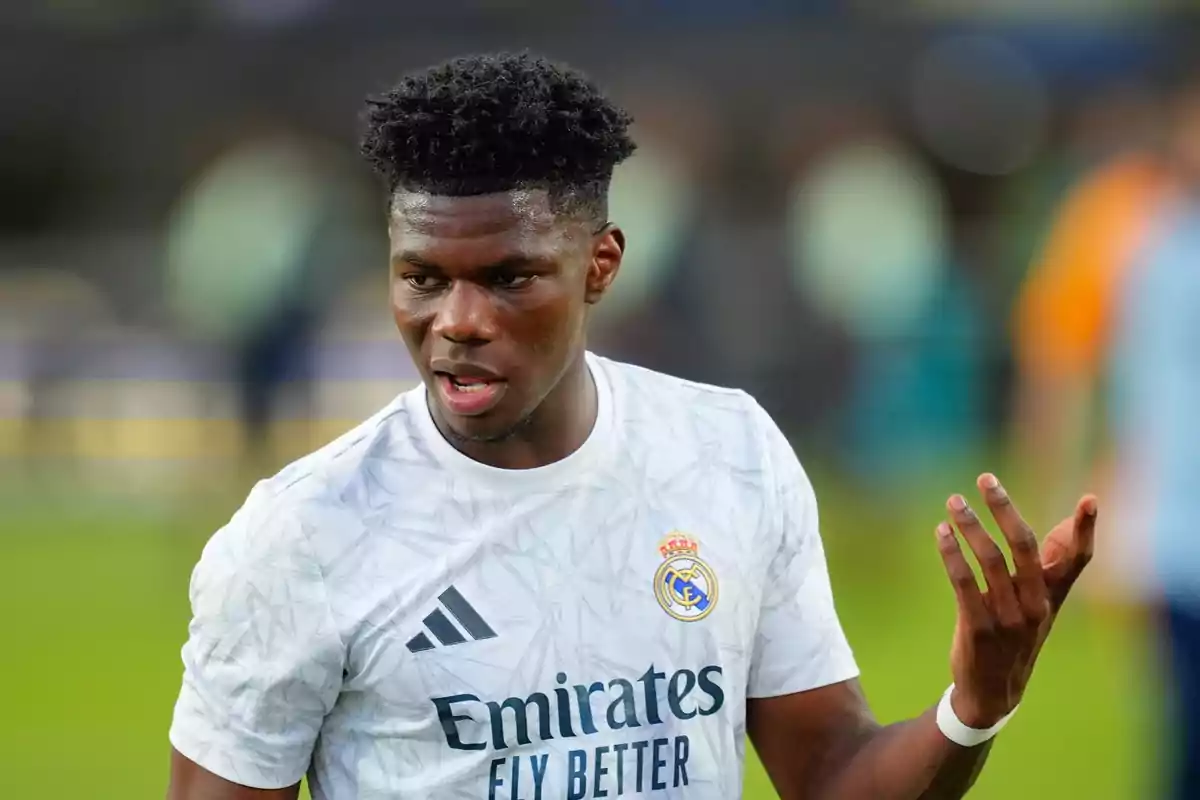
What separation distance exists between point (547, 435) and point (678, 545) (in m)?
0.27

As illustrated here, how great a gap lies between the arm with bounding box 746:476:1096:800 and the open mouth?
708 millimetres

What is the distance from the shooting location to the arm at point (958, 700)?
9.06ft

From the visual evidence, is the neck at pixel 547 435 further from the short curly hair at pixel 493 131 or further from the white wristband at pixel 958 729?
Result: the white wristband at pixel 958 729

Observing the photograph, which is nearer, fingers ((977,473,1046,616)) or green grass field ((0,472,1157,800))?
fingers ((977,473,1046,616))

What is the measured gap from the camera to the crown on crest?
2953mm

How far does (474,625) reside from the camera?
111 inches

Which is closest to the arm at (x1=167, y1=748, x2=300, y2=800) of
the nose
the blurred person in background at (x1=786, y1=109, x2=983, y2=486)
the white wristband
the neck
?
the neck

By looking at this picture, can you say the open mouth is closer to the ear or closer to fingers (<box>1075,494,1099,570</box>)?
the ear

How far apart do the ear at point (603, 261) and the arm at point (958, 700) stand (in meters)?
0.70

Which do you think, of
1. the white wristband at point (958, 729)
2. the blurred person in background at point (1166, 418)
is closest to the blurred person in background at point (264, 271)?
the blurred person in background at point (1166, 418)

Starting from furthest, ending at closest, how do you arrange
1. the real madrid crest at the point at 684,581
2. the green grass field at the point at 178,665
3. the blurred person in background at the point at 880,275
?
the blurred person in background at the point at 880,275 < the green grass field at the point at 178,665 < the real madrid crest at the point at 684,581

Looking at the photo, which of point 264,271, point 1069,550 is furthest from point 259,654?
point 264,271

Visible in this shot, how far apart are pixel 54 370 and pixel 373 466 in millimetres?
13303

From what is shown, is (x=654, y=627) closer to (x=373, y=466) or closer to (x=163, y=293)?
(x=373, y=466)
